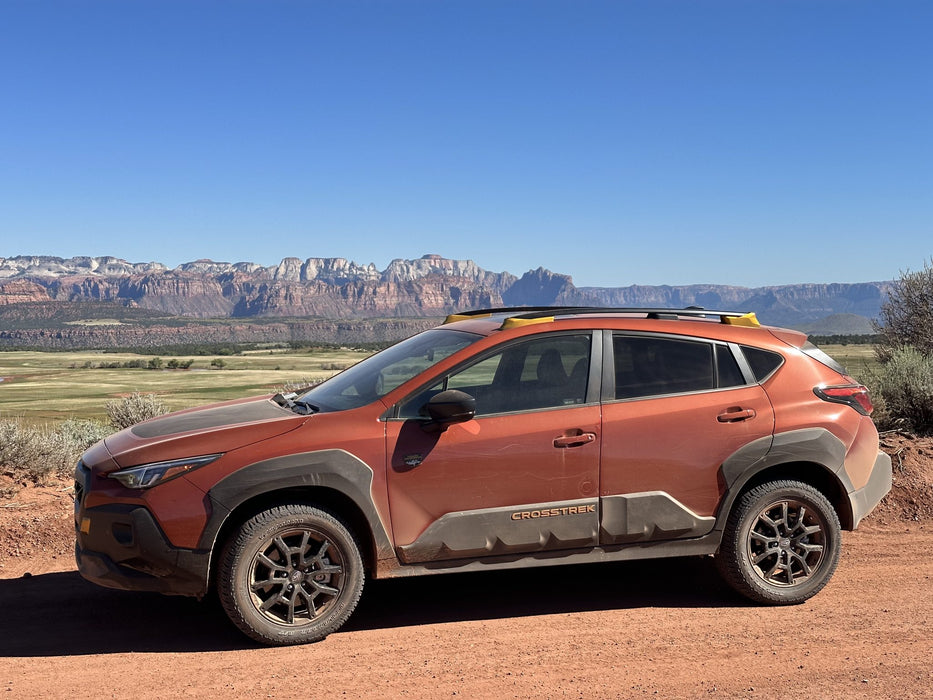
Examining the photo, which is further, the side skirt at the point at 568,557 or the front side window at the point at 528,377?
the front side window at the point at 528,377

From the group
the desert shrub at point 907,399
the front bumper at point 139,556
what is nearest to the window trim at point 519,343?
the front bumper at point 139,556

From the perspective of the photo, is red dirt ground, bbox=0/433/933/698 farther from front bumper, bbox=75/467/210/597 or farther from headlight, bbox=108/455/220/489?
headlight, bbox=108/455/220/489

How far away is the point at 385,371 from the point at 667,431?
1748mm

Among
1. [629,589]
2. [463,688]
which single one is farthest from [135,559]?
[629,589]

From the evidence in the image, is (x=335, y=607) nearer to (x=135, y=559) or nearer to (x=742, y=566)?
(x=135, y=559)

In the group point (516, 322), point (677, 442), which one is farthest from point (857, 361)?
point (516, 322)

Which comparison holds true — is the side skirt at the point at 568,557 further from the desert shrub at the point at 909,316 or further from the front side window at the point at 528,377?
the desert shrub at the point at 909,316

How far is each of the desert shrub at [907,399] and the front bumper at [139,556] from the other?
27.9ft

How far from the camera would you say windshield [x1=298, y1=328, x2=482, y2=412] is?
4867 mm

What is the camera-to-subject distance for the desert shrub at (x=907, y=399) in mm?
10062

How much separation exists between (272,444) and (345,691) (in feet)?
4.40

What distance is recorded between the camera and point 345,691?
3.88 metres

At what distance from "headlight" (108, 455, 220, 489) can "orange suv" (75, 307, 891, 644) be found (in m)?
0.01

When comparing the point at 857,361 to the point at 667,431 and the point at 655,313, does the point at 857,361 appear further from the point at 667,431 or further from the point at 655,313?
the point at 667,431
